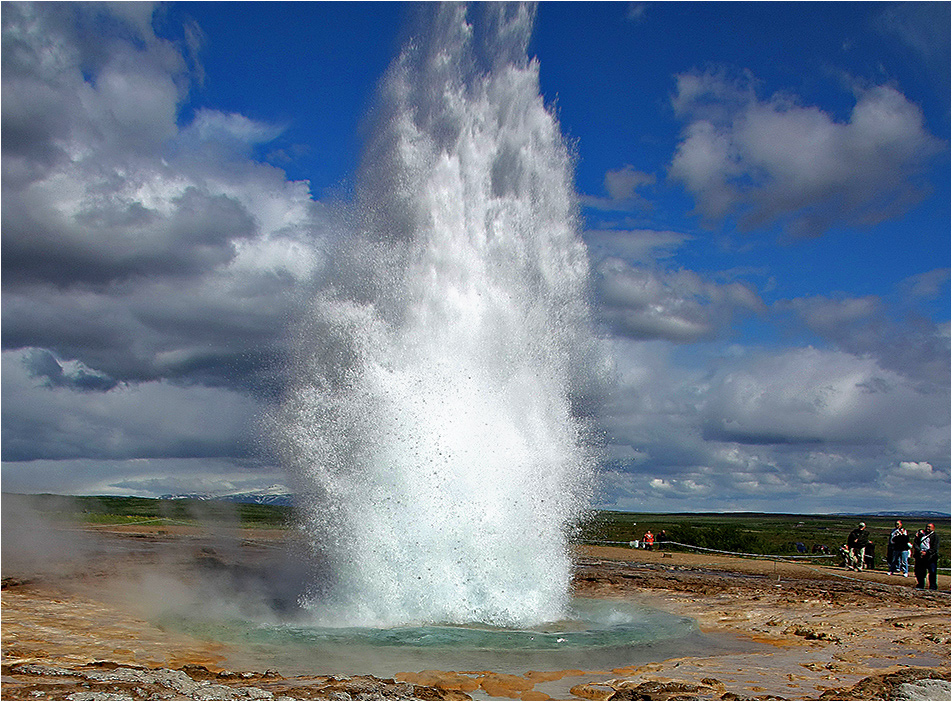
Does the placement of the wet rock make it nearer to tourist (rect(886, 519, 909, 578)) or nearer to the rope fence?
tourist (rect(886, 519, 909, 578))

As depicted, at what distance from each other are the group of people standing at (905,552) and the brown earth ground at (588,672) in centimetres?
125

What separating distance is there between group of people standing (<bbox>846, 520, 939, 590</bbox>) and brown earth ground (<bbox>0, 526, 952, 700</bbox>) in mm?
1251

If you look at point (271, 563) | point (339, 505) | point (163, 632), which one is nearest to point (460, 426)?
point (339, 505)

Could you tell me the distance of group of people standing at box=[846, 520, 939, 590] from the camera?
19250 millimetres

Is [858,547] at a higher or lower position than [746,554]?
higher

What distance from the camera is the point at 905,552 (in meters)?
22.8

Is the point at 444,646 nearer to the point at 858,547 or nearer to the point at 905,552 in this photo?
the point at 905,552

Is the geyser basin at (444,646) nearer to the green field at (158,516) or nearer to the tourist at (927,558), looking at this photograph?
the tourist at (927,558)

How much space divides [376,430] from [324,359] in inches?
64.2

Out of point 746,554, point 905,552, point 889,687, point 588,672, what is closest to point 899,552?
point 905,552

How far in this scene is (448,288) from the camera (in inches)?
554

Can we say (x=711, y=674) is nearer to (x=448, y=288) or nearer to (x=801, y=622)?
(x=801, y=622)

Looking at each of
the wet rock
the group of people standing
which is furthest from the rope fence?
the wet rock

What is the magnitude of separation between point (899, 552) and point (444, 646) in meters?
18.5
